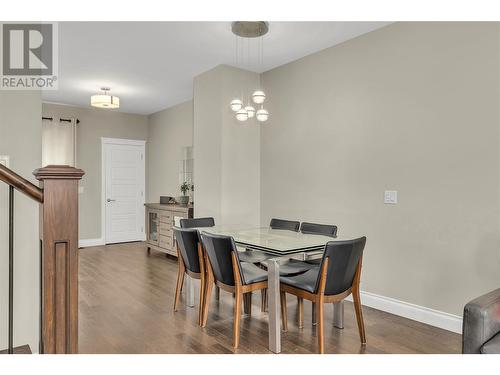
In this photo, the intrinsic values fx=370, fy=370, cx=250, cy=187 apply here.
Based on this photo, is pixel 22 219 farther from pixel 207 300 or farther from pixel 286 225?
pixel 286 225

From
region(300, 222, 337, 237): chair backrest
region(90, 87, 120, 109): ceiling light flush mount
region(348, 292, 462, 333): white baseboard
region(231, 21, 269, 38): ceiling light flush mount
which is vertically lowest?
region(348, 292, 462, 333): white baseboard

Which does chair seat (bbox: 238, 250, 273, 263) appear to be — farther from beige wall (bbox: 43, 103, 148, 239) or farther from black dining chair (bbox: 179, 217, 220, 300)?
beige wall (bbox: 43, 103, 148, 239)

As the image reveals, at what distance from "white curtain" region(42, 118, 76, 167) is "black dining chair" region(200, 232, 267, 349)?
490 centimetres

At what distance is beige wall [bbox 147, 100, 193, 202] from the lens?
22.4 ft

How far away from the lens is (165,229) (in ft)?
20.0

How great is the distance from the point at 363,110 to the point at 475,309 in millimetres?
2381

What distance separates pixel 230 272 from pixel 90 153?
5403mm

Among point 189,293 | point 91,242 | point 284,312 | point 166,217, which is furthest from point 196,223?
point 91,242

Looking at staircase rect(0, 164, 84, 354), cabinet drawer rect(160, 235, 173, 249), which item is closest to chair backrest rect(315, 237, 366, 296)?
staircase rect(0, 164, 84, 354)

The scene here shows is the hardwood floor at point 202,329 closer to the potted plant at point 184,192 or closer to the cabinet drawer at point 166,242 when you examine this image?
Answer: the cabinet drawer at point 166,242

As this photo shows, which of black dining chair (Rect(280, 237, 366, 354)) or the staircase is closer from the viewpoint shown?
the staircase
